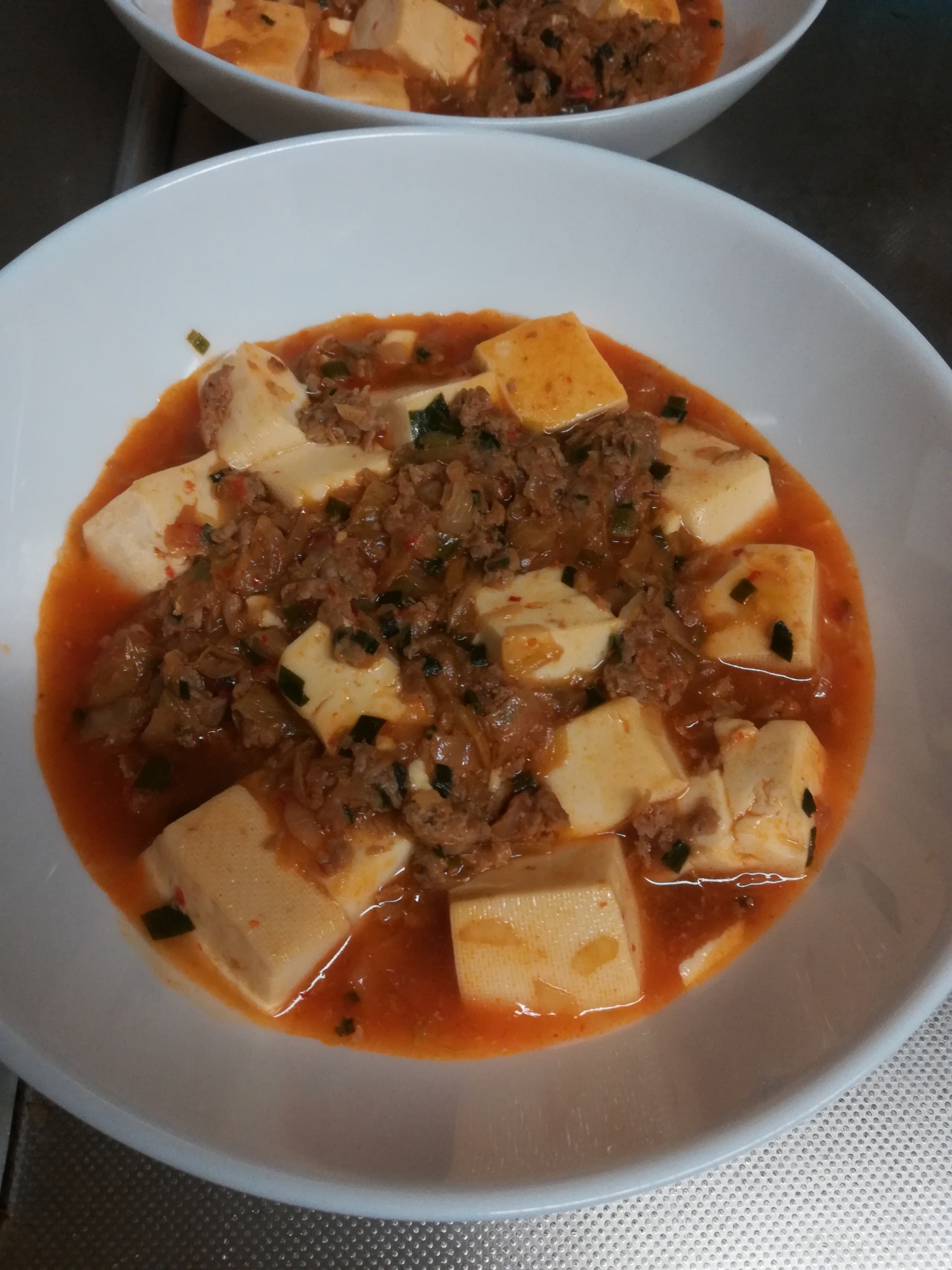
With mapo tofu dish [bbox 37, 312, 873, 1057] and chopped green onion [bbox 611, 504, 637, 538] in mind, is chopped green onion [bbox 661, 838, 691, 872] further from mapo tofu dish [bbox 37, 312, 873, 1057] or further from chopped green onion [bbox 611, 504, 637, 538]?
chopped green onion [bbox 611, 504, 637, 538]

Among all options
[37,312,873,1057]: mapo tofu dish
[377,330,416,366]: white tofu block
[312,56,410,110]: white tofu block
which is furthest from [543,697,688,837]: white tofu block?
[312,56,410,110]: white tofu block

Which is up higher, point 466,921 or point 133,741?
point 133,741

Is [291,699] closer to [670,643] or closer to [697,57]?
[670,643]

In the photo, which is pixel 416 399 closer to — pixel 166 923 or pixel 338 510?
pixel 338 510

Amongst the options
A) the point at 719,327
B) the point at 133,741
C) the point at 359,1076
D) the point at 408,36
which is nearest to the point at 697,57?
the point at 408,36

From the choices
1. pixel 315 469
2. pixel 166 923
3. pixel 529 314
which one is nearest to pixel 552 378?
pixel 529 314
